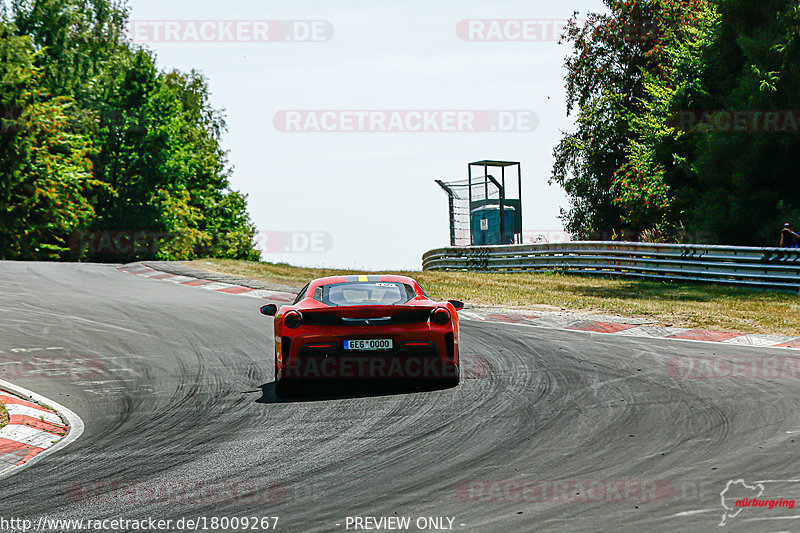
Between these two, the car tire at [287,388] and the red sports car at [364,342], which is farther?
the car tire at [287,388]

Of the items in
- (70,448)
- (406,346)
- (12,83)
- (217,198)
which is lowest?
(70,448)

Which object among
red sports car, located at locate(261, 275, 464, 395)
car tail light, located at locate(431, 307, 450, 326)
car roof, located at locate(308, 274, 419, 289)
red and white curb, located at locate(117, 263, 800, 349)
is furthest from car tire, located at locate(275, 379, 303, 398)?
red and white curb, located at locate(117, 263, 800, 349)

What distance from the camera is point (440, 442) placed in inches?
265

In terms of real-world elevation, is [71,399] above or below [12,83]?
below

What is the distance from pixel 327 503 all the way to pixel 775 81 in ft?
74.9

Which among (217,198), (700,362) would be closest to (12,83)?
(217,198)

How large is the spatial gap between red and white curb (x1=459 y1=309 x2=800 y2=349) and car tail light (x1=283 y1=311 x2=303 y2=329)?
6.06m

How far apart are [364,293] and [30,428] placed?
12.1 feet

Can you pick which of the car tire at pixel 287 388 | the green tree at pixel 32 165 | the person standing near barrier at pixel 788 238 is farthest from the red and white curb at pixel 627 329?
the green tree at pixel 32 165

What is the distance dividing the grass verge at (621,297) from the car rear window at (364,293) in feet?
20.9

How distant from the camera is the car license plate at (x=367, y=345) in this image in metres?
8.62

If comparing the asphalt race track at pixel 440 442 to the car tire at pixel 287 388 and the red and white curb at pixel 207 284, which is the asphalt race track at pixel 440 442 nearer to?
the car tire at pixel 287 388

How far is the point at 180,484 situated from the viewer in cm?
579

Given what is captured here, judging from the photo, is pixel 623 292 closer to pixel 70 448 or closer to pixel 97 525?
pixel 70 448
